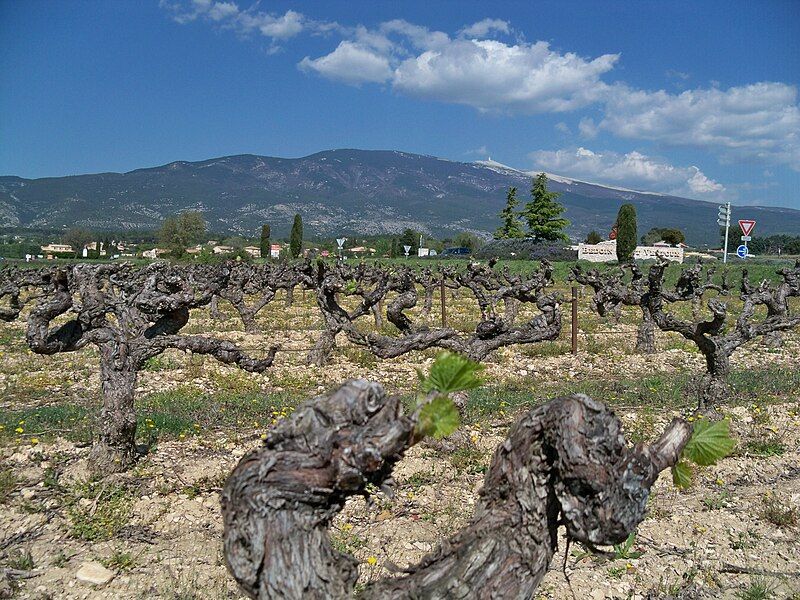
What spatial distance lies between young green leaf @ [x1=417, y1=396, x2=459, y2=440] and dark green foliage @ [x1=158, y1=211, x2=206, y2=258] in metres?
67.9

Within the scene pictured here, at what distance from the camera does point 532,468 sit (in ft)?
7.88

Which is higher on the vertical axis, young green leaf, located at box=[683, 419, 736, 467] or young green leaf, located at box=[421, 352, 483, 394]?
young green leaf, located at box=[421, 352, 483, 394]

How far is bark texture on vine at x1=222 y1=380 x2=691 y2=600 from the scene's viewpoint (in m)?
2.06

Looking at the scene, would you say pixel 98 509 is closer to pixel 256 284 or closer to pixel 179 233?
pixel 256 284

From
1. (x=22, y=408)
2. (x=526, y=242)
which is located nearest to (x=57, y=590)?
(x=22, y=408)

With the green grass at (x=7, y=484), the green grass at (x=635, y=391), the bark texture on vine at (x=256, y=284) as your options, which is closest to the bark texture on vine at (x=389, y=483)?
the green grass at (x=7, y=484)

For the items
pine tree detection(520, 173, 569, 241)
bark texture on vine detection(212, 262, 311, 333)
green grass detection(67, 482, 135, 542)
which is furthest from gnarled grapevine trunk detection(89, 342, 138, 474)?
pine tree detection(520, 173, 569, 241)

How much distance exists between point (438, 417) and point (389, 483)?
39cm

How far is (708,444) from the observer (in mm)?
2365

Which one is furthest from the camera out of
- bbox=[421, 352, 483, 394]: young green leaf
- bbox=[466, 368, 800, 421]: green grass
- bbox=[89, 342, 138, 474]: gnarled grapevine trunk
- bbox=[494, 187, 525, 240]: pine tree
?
bbox=[494, 187, 525, 240]: pine tree

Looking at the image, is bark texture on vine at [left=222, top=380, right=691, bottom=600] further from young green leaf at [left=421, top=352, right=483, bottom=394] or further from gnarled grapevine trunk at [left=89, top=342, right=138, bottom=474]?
gnarled grapevine trunk at [left=89, top=342, right=138, bottom=474]

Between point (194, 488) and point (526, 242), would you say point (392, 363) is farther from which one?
point (526, 242)

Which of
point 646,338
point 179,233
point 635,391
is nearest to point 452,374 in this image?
point 635,391

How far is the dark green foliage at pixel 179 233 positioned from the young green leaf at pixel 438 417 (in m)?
67.9
